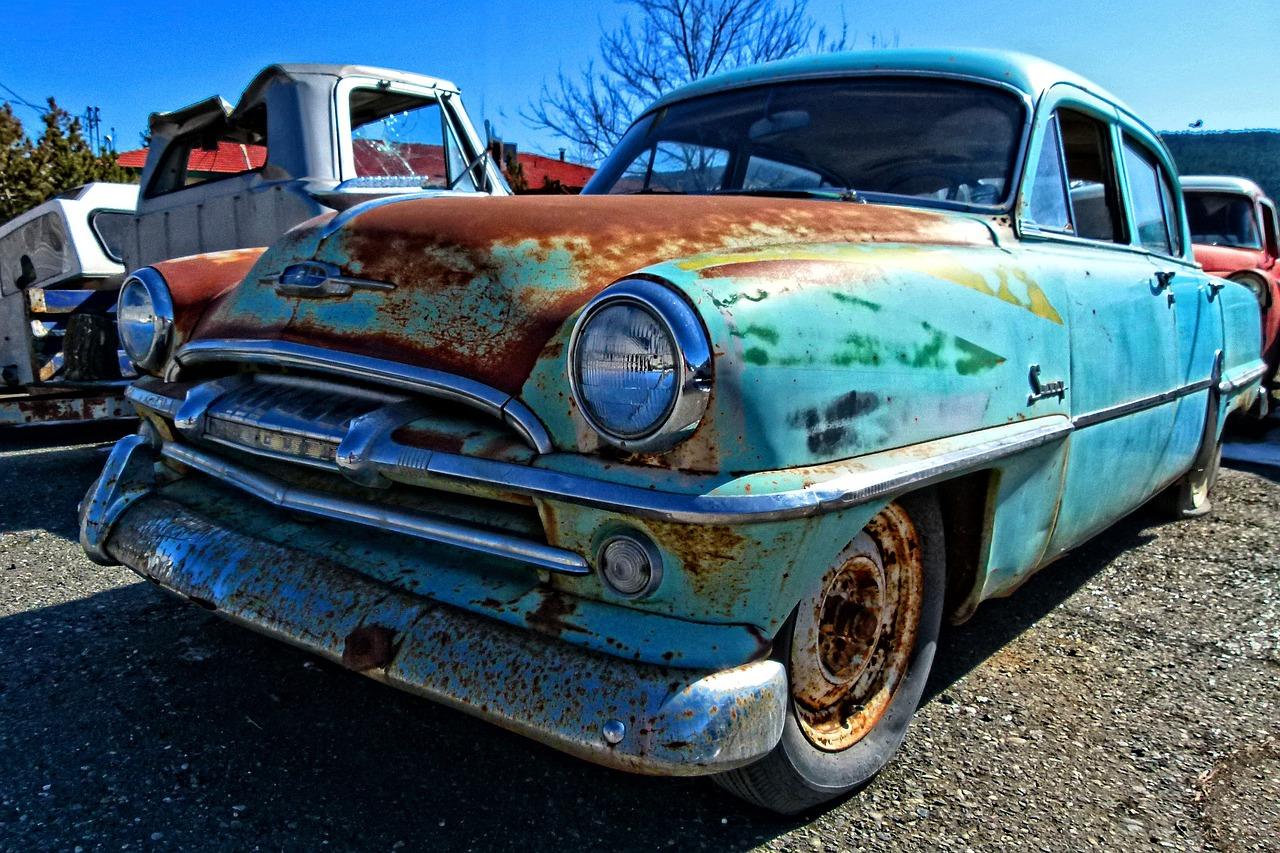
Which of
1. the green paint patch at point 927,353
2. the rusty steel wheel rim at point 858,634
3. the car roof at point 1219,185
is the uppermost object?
the car roof at point 1219,185

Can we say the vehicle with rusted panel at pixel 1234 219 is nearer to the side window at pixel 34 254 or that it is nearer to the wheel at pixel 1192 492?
the wheel at pixel 1192 492

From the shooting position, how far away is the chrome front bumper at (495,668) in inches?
59.4

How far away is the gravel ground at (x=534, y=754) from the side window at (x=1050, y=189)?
1.22 m

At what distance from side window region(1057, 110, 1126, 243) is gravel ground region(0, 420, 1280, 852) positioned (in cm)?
124

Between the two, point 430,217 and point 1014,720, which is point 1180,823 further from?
point 430,217

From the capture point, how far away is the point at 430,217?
2146 millimetres

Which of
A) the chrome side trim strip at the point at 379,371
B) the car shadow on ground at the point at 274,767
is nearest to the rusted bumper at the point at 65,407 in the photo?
the car shadow on ground at the point at 274,767

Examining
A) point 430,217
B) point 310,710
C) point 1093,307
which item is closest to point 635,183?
point 430,217

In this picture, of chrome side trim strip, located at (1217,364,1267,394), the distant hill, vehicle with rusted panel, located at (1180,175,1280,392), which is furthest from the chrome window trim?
the distant hill

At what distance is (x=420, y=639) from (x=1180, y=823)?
5.11 feet

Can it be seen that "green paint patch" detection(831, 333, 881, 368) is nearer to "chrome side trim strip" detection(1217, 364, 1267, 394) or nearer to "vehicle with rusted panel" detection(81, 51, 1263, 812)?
"vehicle with rusted panel" detection(81, 51, 1263, 812)

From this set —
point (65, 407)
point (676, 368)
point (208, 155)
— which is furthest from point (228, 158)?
point (676, 368)

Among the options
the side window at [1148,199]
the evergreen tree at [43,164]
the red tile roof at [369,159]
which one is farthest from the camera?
the evergreen tree at [43,164]

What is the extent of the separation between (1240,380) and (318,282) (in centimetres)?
370
